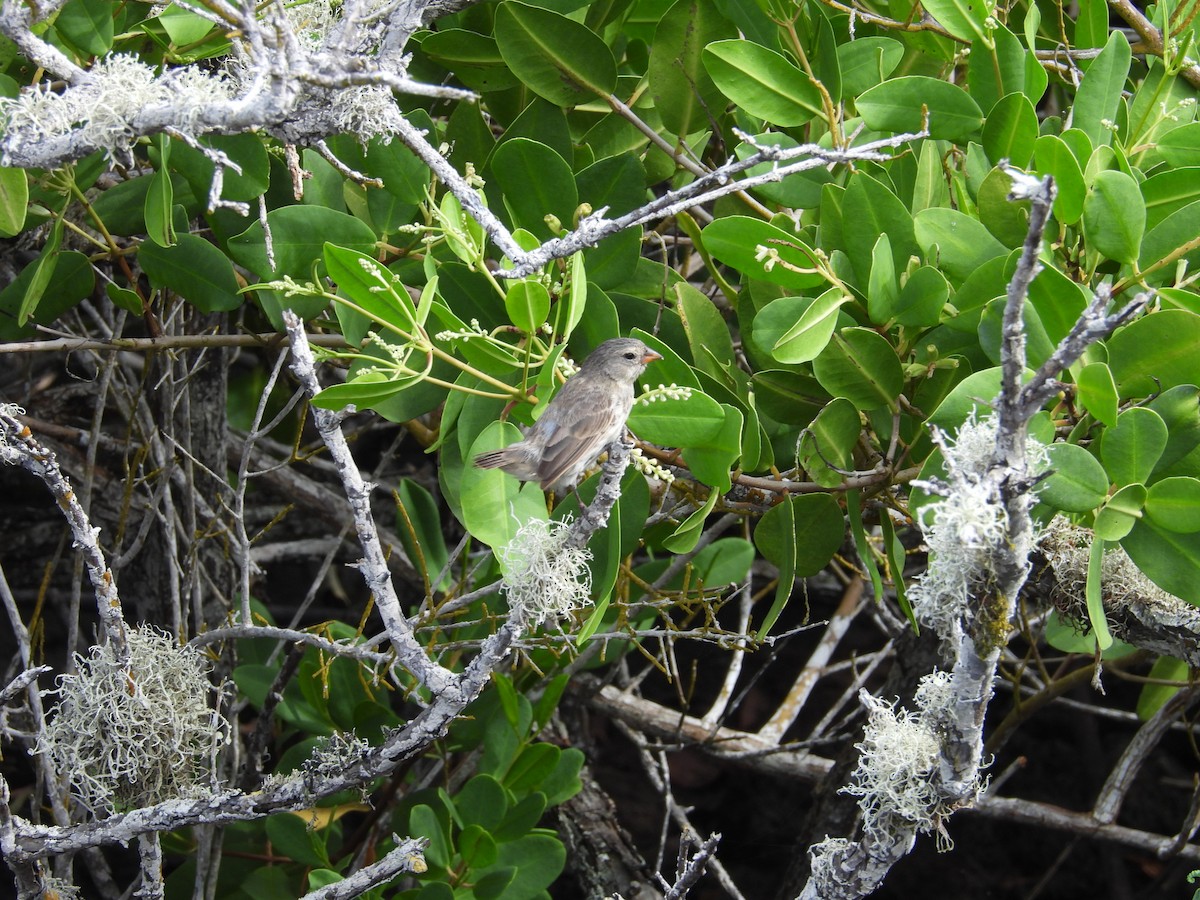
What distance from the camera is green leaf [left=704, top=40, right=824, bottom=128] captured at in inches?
89.5

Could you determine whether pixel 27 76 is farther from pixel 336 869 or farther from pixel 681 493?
pixel 336 869

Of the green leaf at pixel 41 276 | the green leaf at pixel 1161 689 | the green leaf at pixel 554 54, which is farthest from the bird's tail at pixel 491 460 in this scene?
the green leaf at pixel 1161 689

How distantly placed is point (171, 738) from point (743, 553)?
158 cm

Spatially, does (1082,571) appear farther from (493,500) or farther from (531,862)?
(531,862)

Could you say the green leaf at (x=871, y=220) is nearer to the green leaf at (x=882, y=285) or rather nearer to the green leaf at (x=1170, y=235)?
the green leaf at (x=882, y=285)

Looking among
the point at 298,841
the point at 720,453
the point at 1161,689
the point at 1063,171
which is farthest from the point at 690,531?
the point at 1161,689

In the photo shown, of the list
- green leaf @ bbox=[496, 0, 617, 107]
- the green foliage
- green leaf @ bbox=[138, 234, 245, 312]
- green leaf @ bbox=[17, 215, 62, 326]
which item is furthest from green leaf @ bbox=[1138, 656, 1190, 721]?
green leaf @ bbox=[17, 215, 62, 326]

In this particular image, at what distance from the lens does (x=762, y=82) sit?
91.0 inches

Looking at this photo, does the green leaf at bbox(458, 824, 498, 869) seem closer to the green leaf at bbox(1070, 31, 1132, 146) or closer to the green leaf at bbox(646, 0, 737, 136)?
the green leaf at bbox(646, 0, 737, 136)

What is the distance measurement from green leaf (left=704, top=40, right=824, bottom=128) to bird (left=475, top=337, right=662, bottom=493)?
585 mm

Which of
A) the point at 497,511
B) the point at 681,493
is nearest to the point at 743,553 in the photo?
the point at 681,493

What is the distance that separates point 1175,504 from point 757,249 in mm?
836

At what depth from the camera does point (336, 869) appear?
2.96m

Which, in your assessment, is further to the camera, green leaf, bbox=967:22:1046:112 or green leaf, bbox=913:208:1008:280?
green leaf, bbox=967:22:1046:112
